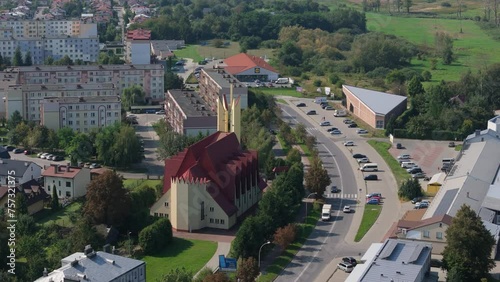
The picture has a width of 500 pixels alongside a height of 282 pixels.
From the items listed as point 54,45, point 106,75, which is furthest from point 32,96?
point 54,45

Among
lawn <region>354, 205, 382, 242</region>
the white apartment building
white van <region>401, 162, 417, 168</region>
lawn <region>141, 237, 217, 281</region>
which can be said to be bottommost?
lawn <region>141, 237, 217, 281</region>

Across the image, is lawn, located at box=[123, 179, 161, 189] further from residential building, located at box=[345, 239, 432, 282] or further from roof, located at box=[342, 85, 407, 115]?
roof, located at box=[342, 85, 407, 115]

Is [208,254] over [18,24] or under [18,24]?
under

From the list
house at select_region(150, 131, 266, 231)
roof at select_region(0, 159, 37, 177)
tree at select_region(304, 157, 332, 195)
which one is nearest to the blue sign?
house at select_region(150, 131, 266, 231)

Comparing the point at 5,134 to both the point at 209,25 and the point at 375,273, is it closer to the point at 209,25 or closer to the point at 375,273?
the point at 375,273

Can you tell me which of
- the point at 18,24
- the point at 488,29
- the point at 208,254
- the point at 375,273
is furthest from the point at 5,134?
A: the point at 488,29

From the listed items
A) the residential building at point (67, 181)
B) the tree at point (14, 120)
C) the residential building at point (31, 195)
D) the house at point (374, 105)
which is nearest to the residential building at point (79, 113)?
the tree at point (14, 120)

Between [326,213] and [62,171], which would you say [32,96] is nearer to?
[62,171]
